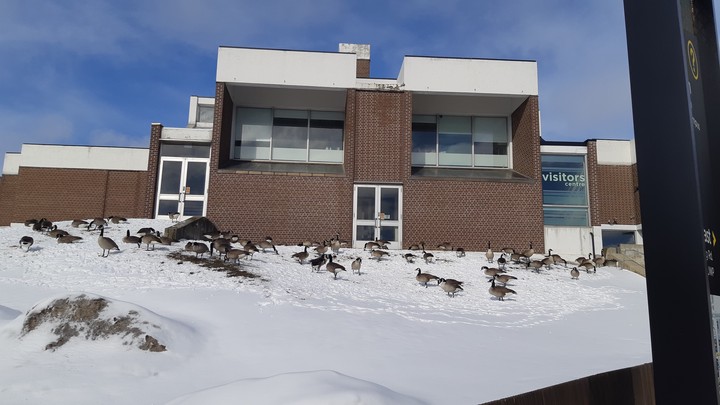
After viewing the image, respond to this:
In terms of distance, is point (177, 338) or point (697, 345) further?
point (177, 338)

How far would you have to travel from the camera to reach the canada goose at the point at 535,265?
17.2 m

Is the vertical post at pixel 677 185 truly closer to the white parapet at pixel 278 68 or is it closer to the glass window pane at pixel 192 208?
the white parapet at pixel 278 68

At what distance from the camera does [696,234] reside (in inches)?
68.7

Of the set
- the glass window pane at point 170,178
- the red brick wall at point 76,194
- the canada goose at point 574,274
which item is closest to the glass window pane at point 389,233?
the canada goose at point 574,274

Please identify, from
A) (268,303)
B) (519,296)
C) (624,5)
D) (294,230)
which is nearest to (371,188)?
(294,230)

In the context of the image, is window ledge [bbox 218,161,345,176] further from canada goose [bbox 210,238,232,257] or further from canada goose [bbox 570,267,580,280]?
canada goose [bbox 570,267,580,280]

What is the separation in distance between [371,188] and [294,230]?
407cm

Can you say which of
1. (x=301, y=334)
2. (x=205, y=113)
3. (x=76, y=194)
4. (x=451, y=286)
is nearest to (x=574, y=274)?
(x=451, y=286)

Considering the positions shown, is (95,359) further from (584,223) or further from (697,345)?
(584,223)

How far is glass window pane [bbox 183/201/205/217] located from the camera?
24672 millimetres

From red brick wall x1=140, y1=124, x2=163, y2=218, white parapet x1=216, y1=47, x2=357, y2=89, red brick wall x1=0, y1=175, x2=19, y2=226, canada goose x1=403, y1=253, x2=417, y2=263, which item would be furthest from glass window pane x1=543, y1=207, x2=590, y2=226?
red brick wall x1=0, y1=175, x2=19, y2=226

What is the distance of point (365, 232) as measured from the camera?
22438mm

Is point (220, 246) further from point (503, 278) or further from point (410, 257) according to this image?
point (503, 278)

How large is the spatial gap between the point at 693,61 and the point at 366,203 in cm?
2071
